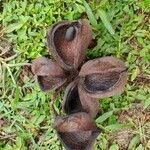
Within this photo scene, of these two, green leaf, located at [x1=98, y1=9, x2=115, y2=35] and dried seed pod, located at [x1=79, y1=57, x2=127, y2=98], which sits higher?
green leaf, located at [x1=98, y1=9, x2=115, y2=35]

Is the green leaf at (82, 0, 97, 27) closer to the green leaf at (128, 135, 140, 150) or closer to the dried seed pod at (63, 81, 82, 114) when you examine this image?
the dried seed pod at (63, 81, 82, 114)

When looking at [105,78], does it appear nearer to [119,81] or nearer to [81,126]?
[119,81]

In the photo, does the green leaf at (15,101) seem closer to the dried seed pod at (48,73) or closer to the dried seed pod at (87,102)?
the dried seed pod at (48,73)

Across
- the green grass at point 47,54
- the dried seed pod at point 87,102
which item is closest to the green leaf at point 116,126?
the green grass at point 47,54

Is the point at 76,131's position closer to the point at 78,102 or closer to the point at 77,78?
the point at 78,102

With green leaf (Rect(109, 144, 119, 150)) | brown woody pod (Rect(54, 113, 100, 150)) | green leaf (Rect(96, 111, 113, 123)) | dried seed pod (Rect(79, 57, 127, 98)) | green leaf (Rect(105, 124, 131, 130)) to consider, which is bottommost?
green leaf (Rect(109, 144, 119, 150))

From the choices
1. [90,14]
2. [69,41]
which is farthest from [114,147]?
[90,14]

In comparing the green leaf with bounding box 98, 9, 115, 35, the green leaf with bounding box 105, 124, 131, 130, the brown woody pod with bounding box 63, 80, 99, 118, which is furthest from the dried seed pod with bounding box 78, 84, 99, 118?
the green leaf with bounding box 98, 9, 115, 35
